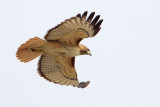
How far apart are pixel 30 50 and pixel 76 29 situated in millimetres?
1653

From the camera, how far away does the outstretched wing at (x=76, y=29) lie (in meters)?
8.41

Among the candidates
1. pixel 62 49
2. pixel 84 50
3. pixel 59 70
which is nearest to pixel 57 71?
pixel 59 70

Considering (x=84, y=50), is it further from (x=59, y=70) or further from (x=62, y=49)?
(x=59, y=70)

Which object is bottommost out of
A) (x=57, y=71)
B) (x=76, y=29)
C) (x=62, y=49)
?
(x=57, y=71)

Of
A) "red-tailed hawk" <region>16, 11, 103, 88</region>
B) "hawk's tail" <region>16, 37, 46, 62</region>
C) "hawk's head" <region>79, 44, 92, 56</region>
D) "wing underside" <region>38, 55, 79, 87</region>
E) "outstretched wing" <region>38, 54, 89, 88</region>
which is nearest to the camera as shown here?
"red-tailed hawk" <region>16, 11, 103, 88</region>

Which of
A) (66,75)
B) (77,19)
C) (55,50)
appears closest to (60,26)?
(77,19)

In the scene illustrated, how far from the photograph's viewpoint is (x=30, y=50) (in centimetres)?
980

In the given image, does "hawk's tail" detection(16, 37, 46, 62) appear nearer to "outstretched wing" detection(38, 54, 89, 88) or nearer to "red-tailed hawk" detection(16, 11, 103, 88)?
"red-tailed hawk" detection(16, 11, 103, 88)

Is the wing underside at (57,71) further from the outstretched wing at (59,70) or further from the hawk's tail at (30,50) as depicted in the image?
the hawk's tail at (30,50)

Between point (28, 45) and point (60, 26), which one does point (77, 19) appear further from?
point (28, 45)

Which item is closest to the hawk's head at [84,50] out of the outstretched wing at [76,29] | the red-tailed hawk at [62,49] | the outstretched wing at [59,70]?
the red-tailed hawk at [62,49]

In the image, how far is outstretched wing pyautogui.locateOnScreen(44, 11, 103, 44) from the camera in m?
8.41

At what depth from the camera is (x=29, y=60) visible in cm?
992

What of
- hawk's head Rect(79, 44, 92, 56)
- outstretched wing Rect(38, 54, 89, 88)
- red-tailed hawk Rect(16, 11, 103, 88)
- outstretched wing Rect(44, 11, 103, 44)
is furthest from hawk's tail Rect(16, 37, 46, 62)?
hawk's head Rect(79, 44, 92, 56)
